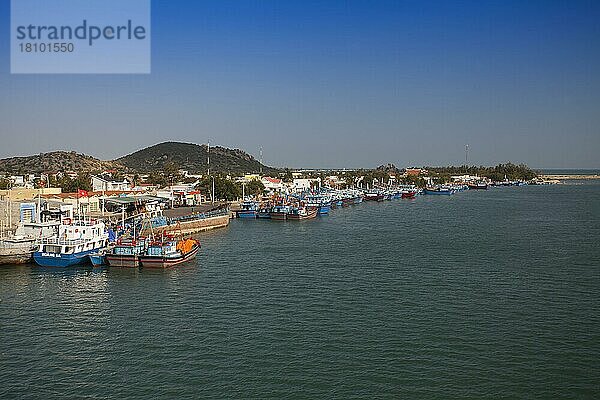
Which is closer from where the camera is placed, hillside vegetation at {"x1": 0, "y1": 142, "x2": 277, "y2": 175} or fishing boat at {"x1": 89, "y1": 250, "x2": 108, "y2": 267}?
fishing boat at {"x1": 89, "y1": 250, "x2": 108, "y2": 267}

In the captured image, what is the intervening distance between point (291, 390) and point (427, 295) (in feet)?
21.4

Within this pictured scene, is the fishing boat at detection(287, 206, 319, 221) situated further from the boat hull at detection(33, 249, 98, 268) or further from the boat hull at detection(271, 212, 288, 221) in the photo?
the boat hull at detection(33, 249, 98, 268)

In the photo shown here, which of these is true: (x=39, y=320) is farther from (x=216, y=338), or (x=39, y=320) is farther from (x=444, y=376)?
(x=444, y=376)

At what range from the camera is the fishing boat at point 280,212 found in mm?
36031

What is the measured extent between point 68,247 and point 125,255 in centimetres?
186

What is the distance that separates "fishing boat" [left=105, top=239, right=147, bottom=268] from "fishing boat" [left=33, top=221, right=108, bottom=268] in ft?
2.71

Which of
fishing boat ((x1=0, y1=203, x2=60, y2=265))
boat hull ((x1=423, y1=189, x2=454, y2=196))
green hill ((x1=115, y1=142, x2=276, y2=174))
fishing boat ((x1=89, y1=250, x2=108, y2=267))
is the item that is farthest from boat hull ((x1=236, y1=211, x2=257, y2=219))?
green hill ((x1=115, y1=142, x2=276, y2=174))

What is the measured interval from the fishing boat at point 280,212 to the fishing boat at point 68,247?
1685 centimetres


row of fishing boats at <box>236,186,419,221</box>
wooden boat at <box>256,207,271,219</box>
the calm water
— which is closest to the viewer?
the calm water

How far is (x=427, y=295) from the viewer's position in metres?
15.1

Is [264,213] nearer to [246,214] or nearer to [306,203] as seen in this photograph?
[246,214]

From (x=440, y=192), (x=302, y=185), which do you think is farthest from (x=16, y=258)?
(x=440, y=192)

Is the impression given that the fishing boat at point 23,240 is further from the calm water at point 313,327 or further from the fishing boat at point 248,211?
the fishing boat at point 248,211

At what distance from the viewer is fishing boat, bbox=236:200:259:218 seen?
122ft
